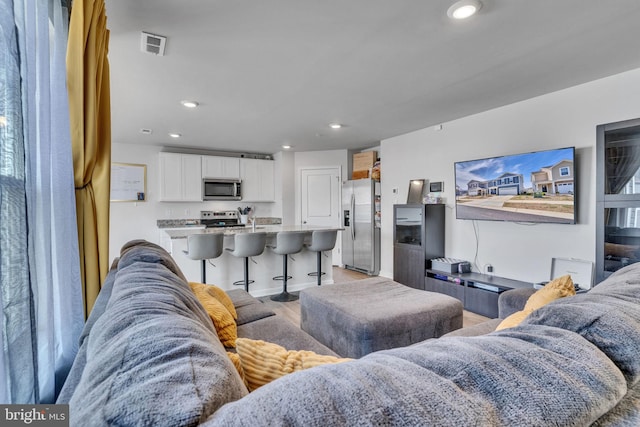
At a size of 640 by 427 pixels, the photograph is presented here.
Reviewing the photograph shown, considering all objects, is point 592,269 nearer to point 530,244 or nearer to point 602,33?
point 530,244

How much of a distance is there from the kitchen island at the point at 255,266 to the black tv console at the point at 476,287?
151 cm

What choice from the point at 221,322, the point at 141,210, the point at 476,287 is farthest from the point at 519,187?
the point at 141,210

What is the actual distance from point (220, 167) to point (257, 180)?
29.5 inches

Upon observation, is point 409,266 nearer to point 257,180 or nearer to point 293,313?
point 293,313

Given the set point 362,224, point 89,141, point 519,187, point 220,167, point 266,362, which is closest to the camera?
point 266,362

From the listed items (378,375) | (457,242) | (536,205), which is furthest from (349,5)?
(457,242)

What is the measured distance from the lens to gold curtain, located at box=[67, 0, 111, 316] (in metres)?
1.25

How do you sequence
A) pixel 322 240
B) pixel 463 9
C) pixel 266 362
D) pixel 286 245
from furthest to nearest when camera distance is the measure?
pixel 322 240, pixel 286 245, pixel 463 9, pixel 266 362

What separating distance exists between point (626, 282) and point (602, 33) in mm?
1817

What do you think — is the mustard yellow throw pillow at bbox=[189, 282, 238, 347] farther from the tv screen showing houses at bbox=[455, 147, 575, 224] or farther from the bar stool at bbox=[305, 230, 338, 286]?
the tv screen showing houses at bbox=[455, 147, 575, 224]

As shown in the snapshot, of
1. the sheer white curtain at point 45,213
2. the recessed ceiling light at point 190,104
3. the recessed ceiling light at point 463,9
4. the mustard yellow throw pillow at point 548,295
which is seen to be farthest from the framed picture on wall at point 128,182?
the mustard yellow throw pillow at point 548,295

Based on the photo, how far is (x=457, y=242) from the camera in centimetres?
396

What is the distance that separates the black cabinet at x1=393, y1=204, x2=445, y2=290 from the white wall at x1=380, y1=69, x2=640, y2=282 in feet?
0.55

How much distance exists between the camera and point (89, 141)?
1.37 metres
